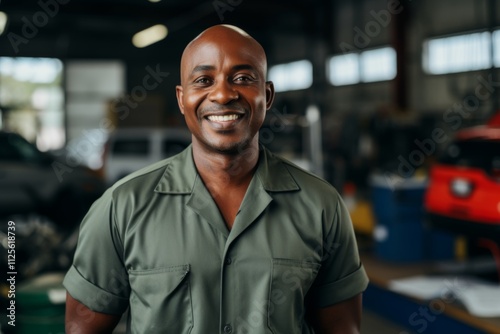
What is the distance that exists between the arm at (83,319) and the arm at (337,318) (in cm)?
52

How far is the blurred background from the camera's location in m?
3.89

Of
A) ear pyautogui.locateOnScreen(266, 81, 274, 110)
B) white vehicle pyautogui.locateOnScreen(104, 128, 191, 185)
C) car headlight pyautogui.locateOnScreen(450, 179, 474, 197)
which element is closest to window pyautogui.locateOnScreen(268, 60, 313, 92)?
white vehicle pyautogui.locateOnScreen(104, 128, 191, 185)

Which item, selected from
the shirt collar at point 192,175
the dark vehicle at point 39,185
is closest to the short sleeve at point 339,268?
the shirt collar at point 192,175

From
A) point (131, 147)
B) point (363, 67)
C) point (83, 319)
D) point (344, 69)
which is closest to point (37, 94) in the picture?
point (344, 69)

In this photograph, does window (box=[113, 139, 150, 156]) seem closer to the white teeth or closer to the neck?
the neck

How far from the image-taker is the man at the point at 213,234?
1.42 meters

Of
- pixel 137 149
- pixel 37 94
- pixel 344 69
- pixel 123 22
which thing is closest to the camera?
pixel 137 149

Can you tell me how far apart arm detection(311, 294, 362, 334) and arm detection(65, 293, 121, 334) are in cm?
52

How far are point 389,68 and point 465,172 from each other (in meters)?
11.1

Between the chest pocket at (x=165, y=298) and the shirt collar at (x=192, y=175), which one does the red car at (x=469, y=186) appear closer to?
the shirt collar at (x=192, y=175)

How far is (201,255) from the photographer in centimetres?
142

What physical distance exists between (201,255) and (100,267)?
0.82 feet

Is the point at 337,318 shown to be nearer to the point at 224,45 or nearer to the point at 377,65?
the point at 224,45

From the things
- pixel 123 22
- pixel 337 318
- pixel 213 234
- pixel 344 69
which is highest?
pixel 123 22
